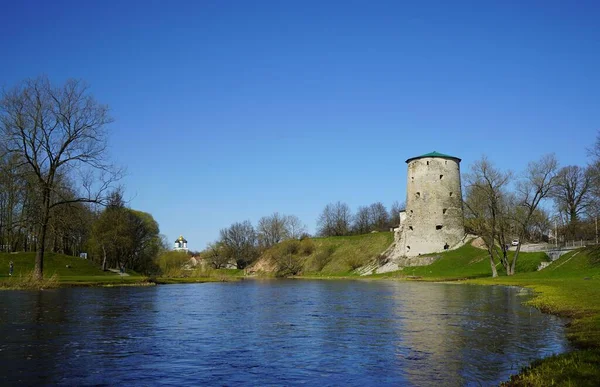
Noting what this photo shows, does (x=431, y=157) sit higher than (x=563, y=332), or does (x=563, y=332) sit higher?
(x=431, y=157)

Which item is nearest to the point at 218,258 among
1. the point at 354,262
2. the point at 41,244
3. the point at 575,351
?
the point at 354,262

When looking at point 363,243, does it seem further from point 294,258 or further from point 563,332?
point 563,332

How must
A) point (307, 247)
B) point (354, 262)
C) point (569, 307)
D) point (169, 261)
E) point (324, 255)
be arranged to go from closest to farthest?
point (569, 307) → point (354, 262) → point (169, 261) → point (324, 255) → point (307, 247)

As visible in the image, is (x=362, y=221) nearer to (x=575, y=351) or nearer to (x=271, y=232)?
(x=271, y=232)

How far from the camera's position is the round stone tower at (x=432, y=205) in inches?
3157

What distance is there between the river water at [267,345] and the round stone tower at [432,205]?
2262 inches

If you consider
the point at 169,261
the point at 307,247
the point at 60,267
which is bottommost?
the point at 169,261

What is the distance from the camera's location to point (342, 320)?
20453 mm

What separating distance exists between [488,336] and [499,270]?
4726 cm

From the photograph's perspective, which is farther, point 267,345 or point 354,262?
point 354,262

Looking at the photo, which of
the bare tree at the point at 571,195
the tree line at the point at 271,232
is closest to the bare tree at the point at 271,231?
the tree line at the point at 271,232

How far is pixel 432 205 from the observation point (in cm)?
8100

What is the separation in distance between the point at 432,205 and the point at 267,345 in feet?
230

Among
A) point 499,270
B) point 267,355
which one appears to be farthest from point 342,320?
point 499,270
